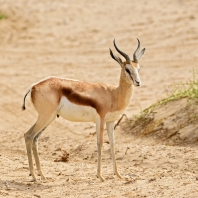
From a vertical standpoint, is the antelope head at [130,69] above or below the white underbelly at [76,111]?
above

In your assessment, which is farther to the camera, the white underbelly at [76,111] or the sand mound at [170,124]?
the sand mound at [170,124]

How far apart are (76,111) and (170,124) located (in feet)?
9.79

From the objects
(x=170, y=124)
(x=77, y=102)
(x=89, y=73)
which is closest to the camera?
(x=77, y=102)

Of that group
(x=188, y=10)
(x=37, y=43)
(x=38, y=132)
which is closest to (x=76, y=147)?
(x=38, y=132)

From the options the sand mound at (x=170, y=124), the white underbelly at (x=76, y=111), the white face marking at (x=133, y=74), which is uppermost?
the white face marking at (x=133, y=74)

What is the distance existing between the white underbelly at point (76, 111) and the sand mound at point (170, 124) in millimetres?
2446

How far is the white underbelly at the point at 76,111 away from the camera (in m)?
9.73

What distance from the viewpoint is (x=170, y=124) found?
12.3m

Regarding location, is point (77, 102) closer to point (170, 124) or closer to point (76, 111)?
point (76, 111)

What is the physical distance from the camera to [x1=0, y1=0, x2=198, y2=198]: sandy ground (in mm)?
9523

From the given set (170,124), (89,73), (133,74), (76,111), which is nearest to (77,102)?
(76,111)

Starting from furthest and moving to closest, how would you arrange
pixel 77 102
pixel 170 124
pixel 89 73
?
pixel 89 73, pixel 170 124, pixel 77 102

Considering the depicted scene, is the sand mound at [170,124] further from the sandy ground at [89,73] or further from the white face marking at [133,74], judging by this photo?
the white face marking at [133,74]

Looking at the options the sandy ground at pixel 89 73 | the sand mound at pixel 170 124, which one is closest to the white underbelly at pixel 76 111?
the sandy ground at pixel 89 73
